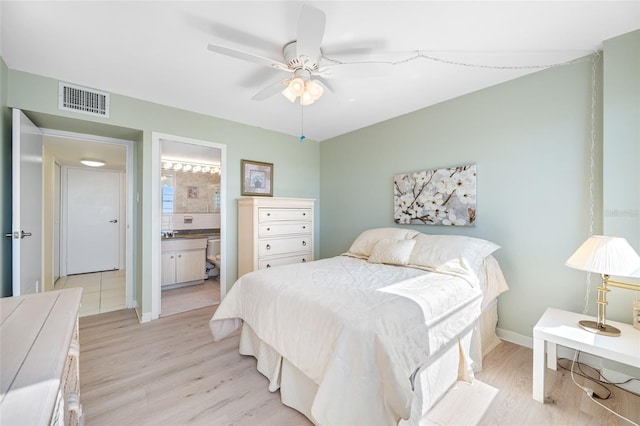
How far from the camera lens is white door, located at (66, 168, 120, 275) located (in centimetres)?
495

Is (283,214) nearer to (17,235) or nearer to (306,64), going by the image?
(306,64)

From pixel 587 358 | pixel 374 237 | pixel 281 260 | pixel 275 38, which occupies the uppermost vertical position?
pixel 275 38

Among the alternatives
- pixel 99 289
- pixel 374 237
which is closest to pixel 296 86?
pixel 374 237

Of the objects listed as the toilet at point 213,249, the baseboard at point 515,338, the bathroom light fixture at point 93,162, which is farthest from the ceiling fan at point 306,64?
the bathroom light fixture at point 93,162

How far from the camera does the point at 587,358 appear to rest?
79.1 inches

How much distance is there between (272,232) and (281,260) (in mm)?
405

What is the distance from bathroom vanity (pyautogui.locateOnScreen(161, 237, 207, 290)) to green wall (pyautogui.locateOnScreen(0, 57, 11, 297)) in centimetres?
178

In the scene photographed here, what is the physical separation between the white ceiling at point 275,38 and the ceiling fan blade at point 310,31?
0.18m

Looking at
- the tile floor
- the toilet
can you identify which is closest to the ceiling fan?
the toilet

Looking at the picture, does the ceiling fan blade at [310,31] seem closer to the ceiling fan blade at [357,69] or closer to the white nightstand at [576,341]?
the ceiling fan blade at [357,69]

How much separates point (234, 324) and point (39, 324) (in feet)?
4.67

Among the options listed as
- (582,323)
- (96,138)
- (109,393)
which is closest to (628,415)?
(582,323)

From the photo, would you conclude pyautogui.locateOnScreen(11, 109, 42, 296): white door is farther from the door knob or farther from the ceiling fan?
the ceiling fan

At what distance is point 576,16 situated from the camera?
1.63m
